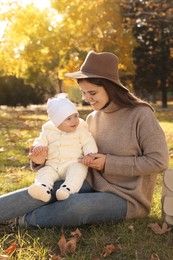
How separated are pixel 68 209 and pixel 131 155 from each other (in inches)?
28.1

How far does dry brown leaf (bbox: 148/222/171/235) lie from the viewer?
3.50 meters

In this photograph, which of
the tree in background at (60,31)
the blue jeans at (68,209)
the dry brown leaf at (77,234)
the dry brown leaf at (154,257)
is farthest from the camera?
the tree in background at (60,31)

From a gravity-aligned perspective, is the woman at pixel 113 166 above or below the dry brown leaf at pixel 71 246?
above

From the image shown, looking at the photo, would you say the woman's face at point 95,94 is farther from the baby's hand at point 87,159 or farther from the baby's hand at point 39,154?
the baby's hand at point 39,154

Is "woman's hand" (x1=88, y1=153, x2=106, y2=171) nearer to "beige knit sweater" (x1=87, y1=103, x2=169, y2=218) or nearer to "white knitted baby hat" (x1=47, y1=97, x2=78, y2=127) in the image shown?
"beige knit sweater" (x1=87, y1=103, x2=169, y2=218)

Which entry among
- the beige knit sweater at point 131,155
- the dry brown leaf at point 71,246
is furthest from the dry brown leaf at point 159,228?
the dry brown leaf at point 71,246

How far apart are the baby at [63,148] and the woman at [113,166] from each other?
0.14 metres

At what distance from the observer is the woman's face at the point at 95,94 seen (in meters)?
3.69

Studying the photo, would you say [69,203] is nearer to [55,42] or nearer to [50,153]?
[50,153]

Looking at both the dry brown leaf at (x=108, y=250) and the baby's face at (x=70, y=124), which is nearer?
the dry brown leaf at (x=108, y=250)

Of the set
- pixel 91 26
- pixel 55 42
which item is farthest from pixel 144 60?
pixel 91 26

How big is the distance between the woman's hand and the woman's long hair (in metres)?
0.48

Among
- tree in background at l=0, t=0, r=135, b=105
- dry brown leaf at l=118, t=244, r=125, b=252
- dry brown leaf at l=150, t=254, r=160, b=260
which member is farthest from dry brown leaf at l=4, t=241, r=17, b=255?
tree in background at l=0, t=0, r=135, b=105

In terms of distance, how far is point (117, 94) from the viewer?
3.71m
